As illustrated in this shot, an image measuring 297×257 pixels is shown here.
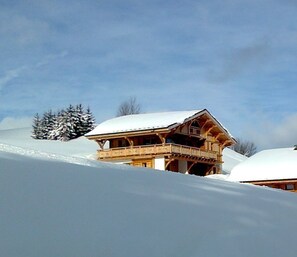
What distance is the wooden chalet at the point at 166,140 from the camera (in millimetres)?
35250

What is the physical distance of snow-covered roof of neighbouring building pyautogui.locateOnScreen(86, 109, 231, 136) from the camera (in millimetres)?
35531

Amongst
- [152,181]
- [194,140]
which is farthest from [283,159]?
[152,181]

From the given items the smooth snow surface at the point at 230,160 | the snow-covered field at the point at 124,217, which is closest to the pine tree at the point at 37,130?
the smooth snow surface at the point at 230,160

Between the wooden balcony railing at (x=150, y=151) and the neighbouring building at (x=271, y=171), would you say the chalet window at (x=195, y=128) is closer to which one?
the wooden balcony railing at (x=150, y=151)

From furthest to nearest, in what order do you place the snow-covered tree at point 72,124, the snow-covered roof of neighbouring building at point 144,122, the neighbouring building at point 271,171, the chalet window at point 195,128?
the snow-covered tree at point 72,124, the chalet window at point 195,128, the snow-covered roof of neighbouring building at point 144,122, the neighbouring building at point 271,171

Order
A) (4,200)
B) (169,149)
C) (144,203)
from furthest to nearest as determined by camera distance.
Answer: (169,149) → (144,203) → (4,200)

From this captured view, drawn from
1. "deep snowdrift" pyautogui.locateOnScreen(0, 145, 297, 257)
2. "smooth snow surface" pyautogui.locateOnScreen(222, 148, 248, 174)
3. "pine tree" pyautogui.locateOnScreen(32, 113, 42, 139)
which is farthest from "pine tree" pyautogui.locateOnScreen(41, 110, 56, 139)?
"deep snowdrift" pyautogui.locateOnScreen(0, 145, 297, 257)

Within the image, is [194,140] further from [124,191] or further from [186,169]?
[124,191]

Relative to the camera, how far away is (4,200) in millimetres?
4750

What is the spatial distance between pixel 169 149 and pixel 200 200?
1118 inches

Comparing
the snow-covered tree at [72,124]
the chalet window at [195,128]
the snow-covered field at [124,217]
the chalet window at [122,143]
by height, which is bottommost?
the snow-covered field at [124,217]

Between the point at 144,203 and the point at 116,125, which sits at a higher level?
the point at 116,125

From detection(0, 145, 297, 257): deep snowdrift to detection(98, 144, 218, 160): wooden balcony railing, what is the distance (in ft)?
90.9

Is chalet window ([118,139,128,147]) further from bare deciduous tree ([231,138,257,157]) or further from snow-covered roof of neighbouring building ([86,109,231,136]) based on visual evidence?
bare deciduous tree ([231,138,257,157])
